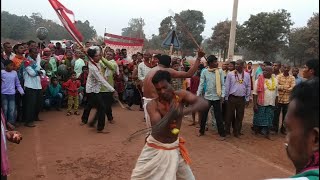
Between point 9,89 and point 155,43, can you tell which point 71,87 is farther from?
point 155,43

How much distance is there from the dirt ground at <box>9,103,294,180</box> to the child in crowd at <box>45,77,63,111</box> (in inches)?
39.0

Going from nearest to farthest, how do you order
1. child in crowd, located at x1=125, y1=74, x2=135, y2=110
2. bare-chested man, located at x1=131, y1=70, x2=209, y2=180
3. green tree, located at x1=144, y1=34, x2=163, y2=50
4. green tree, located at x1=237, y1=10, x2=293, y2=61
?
bare-chested man, located at x1=131, y1=70, x2=209, y2=180
child in crowd, located at x1=125, y1=74, x2=135, y2=110
green tree, located at x1=237, y1=10, x2=293, y2=61
green tree, located at x1=144, y1=34, x2=163, y2=50

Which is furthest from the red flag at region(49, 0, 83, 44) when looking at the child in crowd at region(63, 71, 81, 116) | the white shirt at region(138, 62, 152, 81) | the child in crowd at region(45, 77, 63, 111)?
the child in crowd at region(45, 77, 63, 111)

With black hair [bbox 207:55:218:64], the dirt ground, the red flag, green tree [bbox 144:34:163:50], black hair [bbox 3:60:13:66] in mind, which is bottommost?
the dirt ground

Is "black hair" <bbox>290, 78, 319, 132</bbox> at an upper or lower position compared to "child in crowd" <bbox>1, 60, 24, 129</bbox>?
upper

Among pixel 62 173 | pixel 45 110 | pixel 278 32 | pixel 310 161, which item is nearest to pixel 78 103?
pixel 45 110

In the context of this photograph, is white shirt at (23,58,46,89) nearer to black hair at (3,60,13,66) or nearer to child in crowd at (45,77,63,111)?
black hair at (3,60,13,66)

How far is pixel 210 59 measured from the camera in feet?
25.7

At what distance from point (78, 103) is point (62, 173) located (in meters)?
4.66

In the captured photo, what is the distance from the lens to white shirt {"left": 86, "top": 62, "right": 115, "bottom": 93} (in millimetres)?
7652

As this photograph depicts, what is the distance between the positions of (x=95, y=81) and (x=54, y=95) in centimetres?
238

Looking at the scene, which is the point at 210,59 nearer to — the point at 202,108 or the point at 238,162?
the point at 238,162

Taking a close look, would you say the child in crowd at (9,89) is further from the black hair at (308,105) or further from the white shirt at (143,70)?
the black hair at (308,105)

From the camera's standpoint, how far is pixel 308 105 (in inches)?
46.1
